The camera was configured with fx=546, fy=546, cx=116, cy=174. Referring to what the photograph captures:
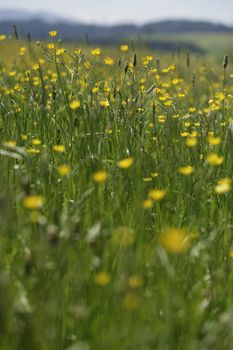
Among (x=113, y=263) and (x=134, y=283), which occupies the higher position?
(x=134, y=283)

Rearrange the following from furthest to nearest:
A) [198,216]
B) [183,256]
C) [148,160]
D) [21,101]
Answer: [21,101] < [148,160] < [198,216] < [183,256]

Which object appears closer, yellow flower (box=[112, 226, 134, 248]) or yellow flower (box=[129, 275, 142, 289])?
yellow flower (box=[129, 275, 142, 289])

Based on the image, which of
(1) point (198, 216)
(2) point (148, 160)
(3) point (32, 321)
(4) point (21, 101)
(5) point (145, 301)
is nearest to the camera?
(3) point (32, 321)

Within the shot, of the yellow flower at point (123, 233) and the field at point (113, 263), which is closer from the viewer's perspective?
the field at point (113, 263)

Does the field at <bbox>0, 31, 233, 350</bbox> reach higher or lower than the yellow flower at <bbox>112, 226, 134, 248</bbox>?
lower

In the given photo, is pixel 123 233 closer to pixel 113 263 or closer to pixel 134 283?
Answer: pixel 113 263

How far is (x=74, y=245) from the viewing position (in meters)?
1.77

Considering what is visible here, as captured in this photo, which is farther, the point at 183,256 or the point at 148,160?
the point at 148,160

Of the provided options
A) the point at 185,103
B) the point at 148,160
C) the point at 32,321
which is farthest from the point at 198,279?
the point at 185,103

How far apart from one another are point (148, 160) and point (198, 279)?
928 mm

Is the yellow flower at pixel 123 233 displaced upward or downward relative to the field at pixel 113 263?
upward

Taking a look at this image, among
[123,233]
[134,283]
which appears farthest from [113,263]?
[134,283]

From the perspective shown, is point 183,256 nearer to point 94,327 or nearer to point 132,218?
point 132,218

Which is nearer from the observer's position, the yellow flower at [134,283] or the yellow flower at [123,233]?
the yellow flower at [134,283]
